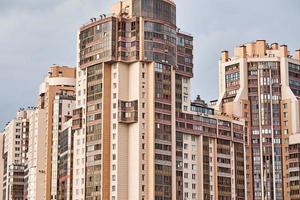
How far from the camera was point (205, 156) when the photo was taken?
175 meters

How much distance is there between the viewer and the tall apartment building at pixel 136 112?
160 meters

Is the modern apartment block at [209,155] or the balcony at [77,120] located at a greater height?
the balcony at [77,120]

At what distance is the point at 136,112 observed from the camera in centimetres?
16088

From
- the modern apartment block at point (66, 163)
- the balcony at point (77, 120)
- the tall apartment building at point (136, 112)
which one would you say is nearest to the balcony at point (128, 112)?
the tall apartment building at point (136, 112)

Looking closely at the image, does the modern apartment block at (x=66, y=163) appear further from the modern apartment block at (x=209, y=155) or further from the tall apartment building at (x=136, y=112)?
the modern apartment block at (x=209, y=155)

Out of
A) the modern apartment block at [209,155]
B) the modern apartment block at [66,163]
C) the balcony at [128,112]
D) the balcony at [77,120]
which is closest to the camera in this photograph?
the balcony at [128,112]

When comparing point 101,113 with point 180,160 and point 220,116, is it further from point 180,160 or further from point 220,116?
point 220,116

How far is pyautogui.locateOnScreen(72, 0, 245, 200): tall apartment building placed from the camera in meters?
160

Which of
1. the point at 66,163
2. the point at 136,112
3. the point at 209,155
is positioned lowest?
the point at 66,163

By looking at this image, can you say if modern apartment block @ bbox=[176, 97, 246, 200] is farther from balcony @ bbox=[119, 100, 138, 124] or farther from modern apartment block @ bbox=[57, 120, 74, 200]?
modern apartment block @ bbox=[57, 120, 74, 200]

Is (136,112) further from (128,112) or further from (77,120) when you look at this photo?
(77,120)

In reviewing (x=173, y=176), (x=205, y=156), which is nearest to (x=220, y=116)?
(x=205, y=156)

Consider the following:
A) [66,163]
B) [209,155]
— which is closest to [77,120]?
[66,163]

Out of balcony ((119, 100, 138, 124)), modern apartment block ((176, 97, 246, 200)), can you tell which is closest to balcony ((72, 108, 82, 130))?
balcony ((119, 100, 138, 124))
